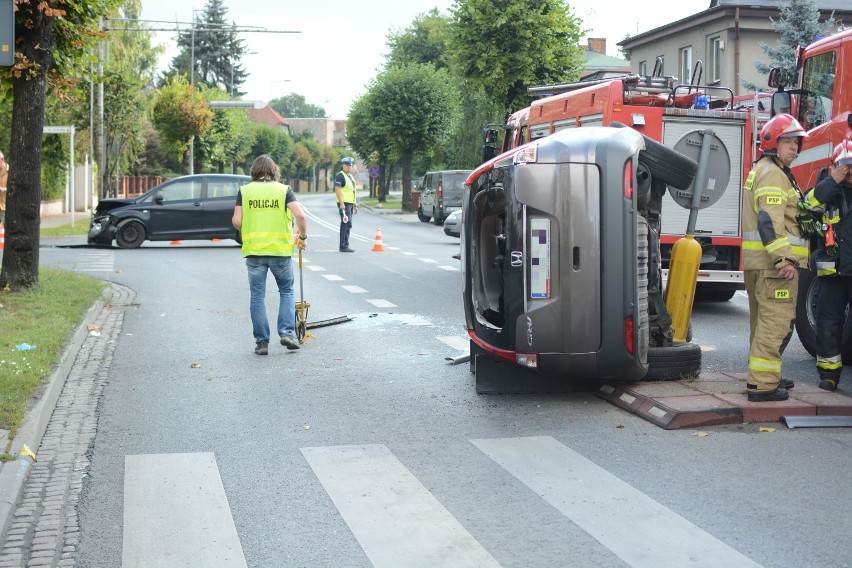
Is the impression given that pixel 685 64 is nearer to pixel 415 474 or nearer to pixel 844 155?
pixel 844 155

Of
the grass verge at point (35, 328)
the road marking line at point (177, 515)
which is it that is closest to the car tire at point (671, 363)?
the road marking line at point (177, 515)

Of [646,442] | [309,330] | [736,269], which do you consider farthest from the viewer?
[736,269]

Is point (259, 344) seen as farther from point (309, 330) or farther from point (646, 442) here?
point (646, 442)

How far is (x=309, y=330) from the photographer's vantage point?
12.4 meters

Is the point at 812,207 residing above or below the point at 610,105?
below

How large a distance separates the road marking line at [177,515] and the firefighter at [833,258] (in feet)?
15.3

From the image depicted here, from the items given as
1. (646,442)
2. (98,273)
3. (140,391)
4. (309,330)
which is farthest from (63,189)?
(646,442)

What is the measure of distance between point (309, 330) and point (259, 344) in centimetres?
169

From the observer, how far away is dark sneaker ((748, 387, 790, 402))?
7.74 meters

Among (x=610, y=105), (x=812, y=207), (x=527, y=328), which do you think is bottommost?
(x=527, y=328)

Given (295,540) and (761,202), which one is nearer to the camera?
(295,540)

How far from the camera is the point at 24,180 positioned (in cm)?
1473

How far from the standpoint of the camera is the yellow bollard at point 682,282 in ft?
29.0

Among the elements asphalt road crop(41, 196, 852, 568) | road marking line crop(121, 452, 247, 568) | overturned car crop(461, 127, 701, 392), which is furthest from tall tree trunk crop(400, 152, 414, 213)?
road marking line crop(121, 452, 247, 568)
